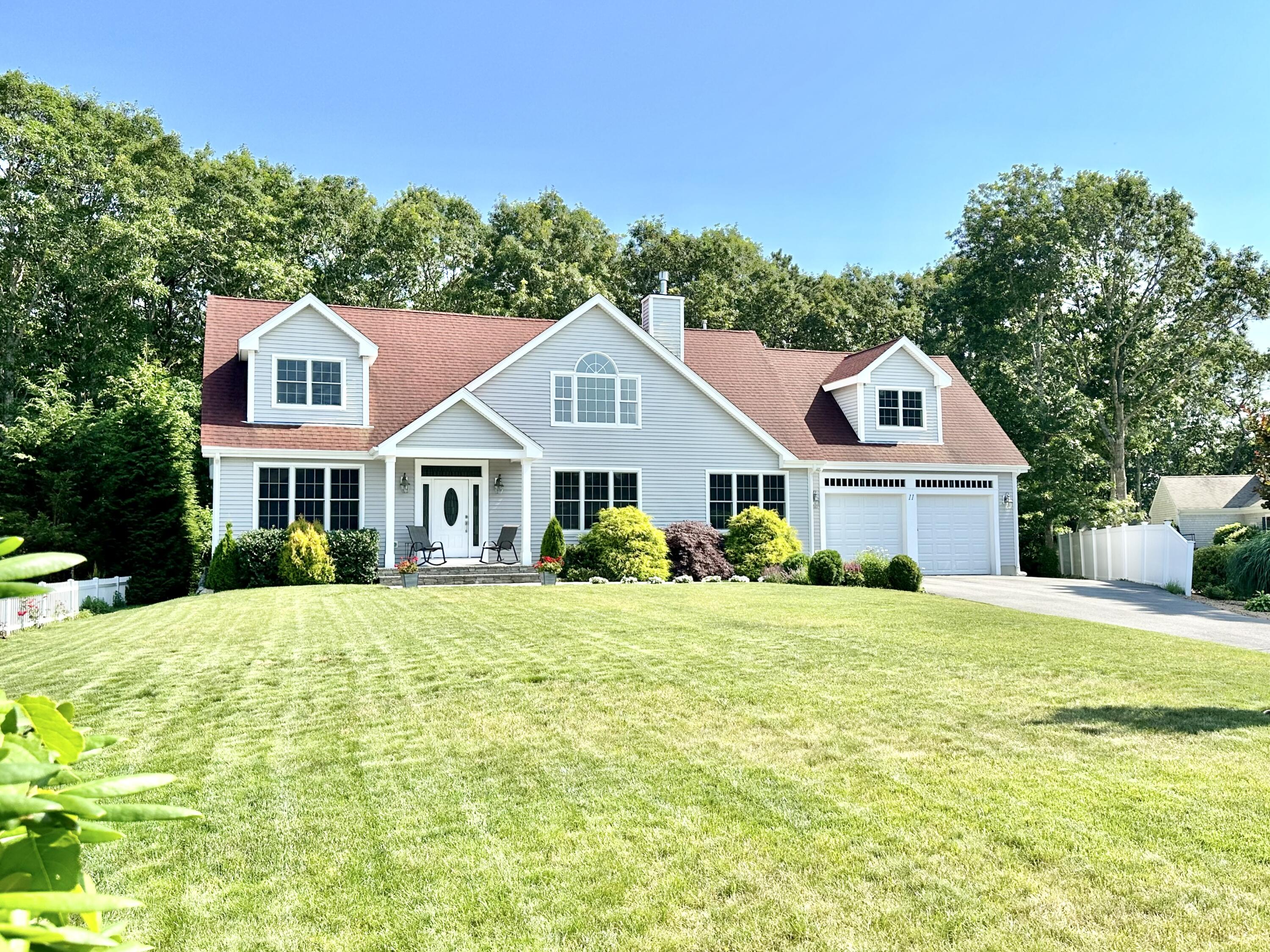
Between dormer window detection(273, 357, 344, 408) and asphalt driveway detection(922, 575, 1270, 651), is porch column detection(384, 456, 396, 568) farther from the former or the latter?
asphalt driveway detection(922, 575, 1270, 651)

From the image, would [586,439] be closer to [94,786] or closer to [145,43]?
[145,43]

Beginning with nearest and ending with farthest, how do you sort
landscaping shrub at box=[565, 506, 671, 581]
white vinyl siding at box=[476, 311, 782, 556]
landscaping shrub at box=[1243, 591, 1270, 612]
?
landscaping shrub at box=[1243, 591, 1270, 612], landscaping shrub at box=[565, 506, 671, 581], white vinyl siding at box=[476, 311, 782, 556]

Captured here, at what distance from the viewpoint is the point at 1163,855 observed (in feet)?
15.1

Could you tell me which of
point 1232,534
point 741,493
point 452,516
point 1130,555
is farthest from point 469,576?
point 1232,534

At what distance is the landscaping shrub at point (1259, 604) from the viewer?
58.3 ft

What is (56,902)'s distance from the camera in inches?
38.5

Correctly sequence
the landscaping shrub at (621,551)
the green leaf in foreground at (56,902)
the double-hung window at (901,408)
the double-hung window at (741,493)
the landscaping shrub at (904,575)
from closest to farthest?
the green leaf in foreground at (56,902)
the landscaping shrub at (904,575)
the landscaping shrub at (621,551)
the double-hung window at (741,493)
the double-hung window at (901,408)

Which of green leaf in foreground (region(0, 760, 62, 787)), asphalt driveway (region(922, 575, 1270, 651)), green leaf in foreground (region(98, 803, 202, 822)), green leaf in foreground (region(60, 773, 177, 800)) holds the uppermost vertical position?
green leaf in foreground (region(0, 760, 62, 787))

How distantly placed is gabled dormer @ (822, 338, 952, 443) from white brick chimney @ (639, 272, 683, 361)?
506 centimetres

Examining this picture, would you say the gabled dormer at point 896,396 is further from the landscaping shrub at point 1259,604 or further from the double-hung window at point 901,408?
the landscaping shrub at point 1259,604

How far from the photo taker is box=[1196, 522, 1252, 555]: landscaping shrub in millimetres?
24344

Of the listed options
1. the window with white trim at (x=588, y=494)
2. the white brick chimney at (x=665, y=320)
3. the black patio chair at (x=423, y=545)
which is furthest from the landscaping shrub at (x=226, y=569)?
the white brick chimney at (x=665, y=320)

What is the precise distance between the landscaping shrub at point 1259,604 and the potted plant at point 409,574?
54.3 feet

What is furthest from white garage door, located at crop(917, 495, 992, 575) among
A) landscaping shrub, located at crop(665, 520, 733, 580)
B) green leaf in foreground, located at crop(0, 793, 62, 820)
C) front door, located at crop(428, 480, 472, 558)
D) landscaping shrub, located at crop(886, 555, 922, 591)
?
green leaf in foreground, located at crop(0, 793, 62, 820)
